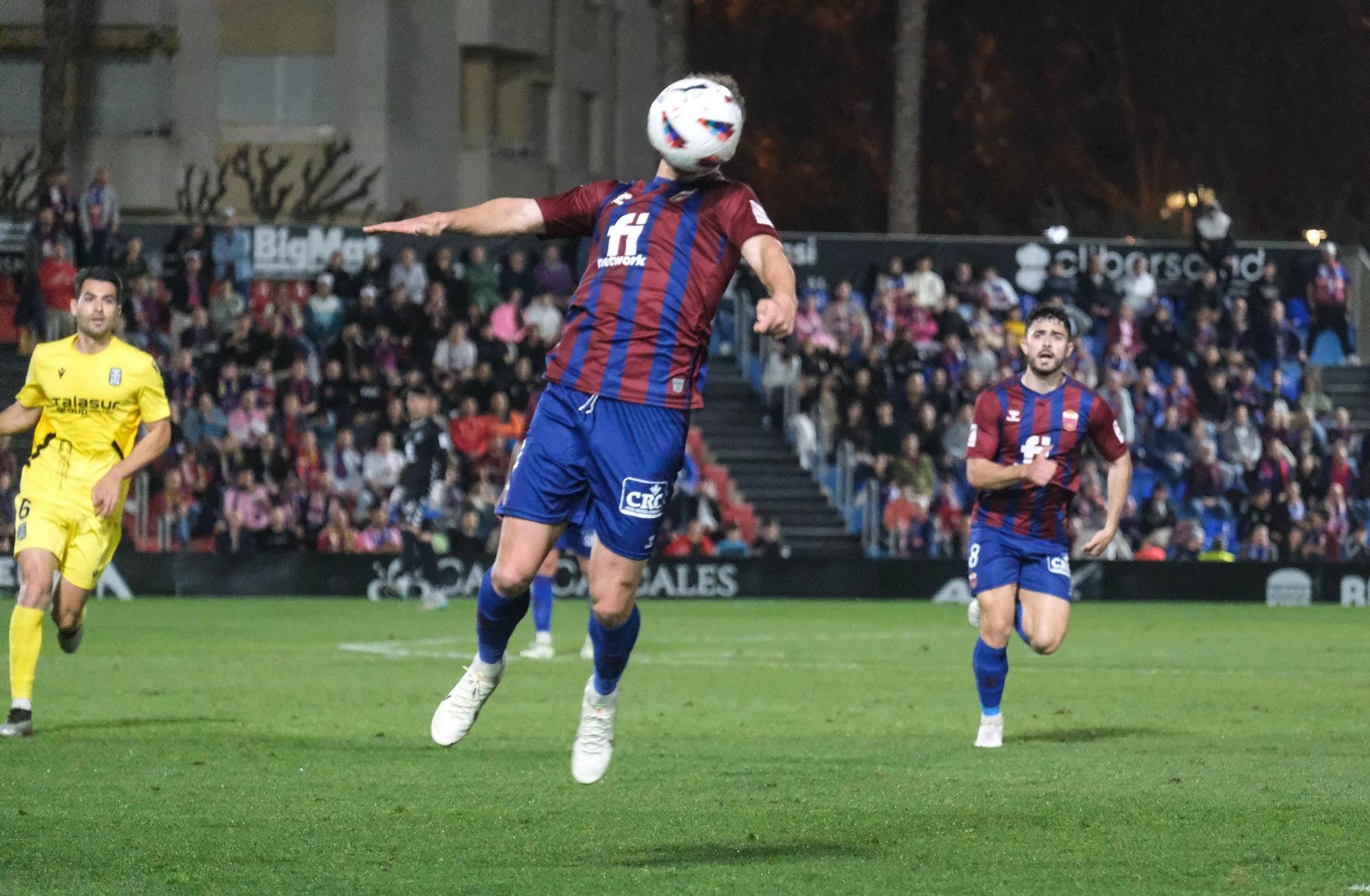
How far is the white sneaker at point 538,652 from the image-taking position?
1741 cm

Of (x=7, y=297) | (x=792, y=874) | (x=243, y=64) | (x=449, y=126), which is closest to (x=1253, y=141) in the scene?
(x=449, y=126)

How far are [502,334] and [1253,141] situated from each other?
891 inches

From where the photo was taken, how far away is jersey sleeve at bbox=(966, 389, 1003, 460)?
38.7 ft

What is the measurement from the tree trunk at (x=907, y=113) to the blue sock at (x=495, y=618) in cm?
2878

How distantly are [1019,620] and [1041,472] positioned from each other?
96 centimetres

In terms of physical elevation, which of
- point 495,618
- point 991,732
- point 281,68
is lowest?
point 991,732

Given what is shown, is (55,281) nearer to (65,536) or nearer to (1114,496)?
(65,536)

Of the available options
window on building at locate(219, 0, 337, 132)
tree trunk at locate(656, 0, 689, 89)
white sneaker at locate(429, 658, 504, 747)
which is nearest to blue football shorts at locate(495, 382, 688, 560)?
white sneaker at locate(429, 658, 504, 747)

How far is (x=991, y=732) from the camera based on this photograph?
1169cm

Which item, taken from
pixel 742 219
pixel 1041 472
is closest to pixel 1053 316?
pixel 1041 472

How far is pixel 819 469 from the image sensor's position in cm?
2816

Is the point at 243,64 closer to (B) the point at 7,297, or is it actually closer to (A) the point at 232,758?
(B) the point at 7,297

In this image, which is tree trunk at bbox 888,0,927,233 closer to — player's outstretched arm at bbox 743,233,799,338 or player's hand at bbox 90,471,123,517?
player's hand at bbox 90,471,123,517

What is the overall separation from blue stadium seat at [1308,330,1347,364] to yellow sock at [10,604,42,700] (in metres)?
22.5
